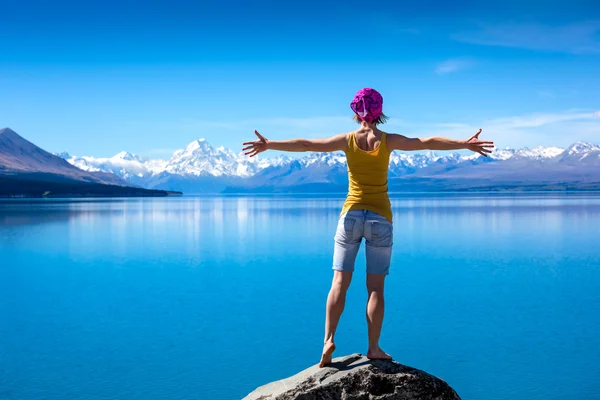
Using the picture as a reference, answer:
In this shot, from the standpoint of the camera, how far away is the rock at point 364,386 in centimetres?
802

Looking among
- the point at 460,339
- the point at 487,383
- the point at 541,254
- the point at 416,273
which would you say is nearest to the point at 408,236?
the point at 541,254

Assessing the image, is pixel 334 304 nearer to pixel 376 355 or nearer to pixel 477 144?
pixel 376 355

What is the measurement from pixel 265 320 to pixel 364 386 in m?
12.9

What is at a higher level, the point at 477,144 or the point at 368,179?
the point at 477,144

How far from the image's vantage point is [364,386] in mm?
8125

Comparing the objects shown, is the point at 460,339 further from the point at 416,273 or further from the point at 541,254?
the point at 541,254

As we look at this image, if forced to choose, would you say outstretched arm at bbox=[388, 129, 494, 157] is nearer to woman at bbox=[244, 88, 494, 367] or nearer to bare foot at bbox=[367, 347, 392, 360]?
woman at bbox=[244, 88, 494, 367]

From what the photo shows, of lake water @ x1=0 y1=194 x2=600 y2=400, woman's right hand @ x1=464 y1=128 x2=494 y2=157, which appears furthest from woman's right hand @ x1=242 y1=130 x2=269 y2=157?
lake water @ x1=0 y1=194 x2=600 y2=400

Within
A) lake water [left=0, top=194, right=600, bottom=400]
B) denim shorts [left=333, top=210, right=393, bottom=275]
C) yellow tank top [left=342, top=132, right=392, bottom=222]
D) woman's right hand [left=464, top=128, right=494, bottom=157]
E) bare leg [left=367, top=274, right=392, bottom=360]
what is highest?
woman's right hand [left=464, top=128, right=494, bottom=157]

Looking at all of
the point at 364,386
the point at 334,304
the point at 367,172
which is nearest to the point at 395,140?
the point at 367,172

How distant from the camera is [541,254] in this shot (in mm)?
38594

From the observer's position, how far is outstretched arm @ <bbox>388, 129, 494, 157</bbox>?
7941 millimetres

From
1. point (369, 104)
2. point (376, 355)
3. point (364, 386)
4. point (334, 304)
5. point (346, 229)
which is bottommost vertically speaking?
point (364, 386)

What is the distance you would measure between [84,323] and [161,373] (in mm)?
6526
